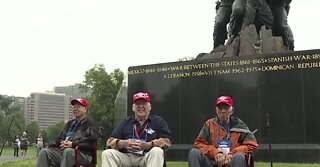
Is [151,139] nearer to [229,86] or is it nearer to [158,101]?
[229,86]

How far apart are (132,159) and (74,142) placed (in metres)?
0.84

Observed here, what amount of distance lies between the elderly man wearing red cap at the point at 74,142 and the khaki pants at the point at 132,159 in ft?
1.66

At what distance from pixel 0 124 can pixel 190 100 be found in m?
62.9

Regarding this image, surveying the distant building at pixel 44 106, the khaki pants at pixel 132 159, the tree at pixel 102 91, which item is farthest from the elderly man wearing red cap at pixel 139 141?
the distant building at pixel 44 106

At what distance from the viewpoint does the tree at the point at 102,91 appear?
156 feet

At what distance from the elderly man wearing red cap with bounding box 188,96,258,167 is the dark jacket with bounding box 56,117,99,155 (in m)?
1.37

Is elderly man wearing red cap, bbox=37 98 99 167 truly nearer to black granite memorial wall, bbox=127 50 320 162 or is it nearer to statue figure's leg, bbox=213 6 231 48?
black granite memorial wall, bbox=127 50 320 162

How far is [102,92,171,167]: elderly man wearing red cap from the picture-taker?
17.7ft

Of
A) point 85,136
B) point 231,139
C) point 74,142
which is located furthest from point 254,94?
point 74,142

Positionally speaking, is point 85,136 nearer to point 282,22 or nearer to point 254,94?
point 254,94

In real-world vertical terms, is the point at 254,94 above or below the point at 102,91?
below

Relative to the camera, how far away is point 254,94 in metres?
11.4

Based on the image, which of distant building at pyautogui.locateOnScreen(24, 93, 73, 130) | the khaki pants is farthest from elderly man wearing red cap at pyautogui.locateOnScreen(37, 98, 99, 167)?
distant building at pyautogui.locateOnScreen(24, 93, 73, 130)

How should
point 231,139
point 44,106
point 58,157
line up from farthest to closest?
1. point 44,106
2. point 58,157
3. point 231,139
